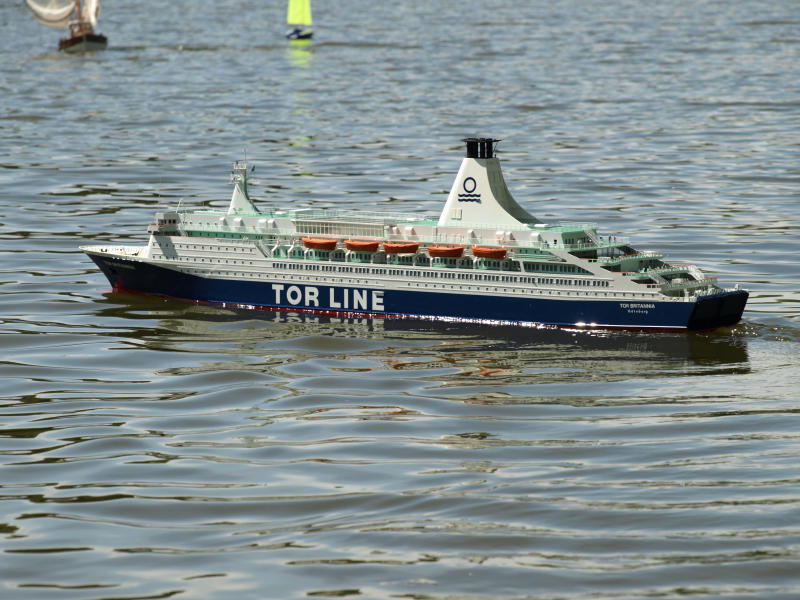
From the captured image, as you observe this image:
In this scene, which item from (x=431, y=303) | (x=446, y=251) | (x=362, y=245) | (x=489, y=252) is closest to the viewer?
(x=489, y=252)

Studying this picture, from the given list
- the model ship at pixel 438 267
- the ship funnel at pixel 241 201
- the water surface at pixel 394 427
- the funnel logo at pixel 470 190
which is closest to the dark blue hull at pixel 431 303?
the model ship at pixel 438 267

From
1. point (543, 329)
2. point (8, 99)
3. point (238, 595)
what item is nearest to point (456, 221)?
point (543, 329)

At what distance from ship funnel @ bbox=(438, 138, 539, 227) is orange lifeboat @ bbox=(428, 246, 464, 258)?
2008mm

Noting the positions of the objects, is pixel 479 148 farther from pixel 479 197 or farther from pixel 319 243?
pixel 319 243

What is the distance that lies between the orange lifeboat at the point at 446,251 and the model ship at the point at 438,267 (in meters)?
0.07

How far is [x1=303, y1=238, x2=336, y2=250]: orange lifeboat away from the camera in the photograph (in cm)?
6862

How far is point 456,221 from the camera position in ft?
225

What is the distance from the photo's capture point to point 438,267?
218 feet

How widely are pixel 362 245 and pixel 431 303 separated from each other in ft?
15.8

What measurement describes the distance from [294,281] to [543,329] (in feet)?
45.2

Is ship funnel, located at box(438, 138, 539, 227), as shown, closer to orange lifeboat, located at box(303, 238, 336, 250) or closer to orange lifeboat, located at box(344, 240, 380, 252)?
orange lifeboat, located at box(344, 240, 380, 252)

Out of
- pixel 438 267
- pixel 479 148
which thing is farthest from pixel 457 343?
pixel 479 148

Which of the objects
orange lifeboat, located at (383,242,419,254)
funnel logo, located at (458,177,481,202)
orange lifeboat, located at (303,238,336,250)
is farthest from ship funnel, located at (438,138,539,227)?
orange lifeboat, located at (303,238,336,250)

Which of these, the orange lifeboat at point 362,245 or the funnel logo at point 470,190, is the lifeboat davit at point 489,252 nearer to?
the funnel logo at point 470,190
